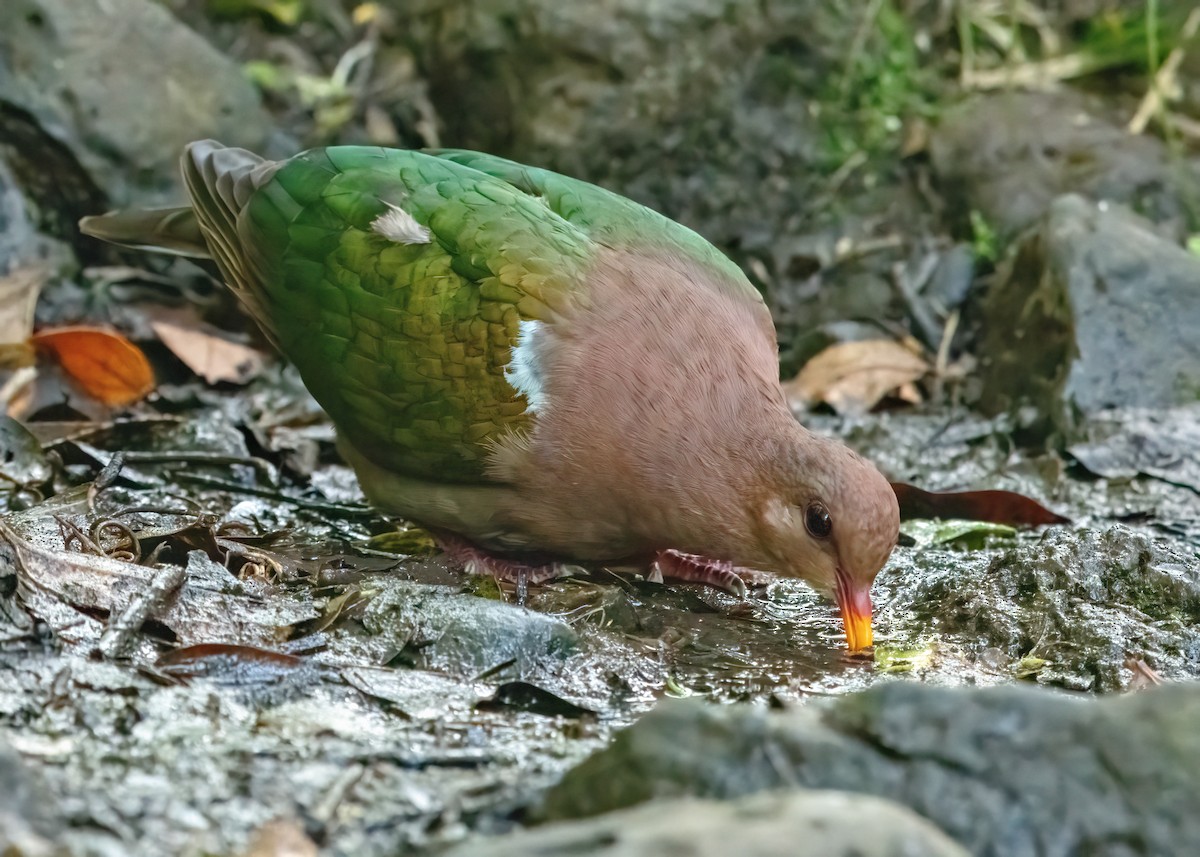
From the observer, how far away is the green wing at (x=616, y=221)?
13.5 ft

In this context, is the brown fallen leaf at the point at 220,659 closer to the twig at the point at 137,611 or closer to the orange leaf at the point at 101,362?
the twig at the point at 137,611

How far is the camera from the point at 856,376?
6.20 metres

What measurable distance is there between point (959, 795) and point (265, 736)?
4.14 feet

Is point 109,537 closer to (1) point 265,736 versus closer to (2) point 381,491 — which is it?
(2) point 381,491

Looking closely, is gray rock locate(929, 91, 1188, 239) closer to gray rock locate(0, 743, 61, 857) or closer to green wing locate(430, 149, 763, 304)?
green wing locate(430, 149, 763, 304)

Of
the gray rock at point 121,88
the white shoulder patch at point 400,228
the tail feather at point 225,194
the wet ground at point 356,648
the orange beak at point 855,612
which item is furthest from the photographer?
the gray rock at point 121,88

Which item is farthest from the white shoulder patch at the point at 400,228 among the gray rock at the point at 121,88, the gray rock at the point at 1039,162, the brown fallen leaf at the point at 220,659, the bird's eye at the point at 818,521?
the gray rock at the point at 1039,162

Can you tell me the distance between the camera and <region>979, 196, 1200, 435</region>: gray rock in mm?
5617

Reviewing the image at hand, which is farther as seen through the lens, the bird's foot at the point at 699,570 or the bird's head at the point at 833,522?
the bird's foot at the point at 699,570

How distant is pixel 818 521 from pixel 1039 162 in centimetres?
418

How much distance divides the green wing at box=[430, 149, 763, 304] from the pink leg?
0.98 m

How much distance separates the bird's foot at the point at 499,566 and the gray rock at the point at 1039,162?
3753 mm

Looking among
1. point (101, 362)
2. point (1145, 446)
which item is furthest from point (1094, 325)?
point (101, 362)

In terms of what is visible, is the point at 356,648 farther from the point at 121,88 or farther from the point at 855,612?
the point at 121,88
